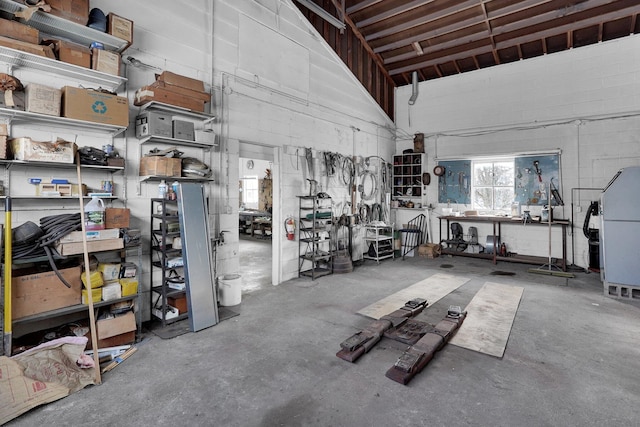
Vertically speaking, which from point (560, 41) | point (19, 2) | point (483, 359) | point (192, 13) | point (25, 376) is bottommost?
point (483, 359)

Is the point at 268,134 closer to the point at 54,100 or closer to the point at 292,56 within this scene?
the point at 292,56

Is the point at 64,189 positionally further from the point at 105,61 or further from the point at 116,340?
the point at 116,340

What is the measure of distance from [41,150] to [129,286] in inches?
54.0

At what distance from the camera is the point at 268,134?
530 centimetres

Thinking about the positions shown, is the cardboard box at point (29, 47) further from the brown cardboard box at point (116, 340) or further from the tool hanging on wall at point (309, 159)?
the tool hanging on wall at point (309, 159)

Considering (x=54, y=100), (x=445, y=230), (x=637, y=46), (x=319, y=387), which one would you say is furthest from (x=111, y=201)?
(x=637, y=46)

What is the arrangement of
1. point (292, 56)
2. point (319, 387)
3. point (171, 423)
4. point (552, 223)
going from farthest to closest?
point (552, 223)
point (292, 56)
point (319, 387)
point (171, 423)

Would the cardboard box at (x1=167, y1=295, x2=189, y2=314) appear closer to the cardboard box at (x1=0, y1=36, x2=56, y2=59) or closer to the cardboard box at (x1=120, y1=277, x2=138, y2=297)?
the cardboard box at (x1=120, y1=277, x2=138, y2=297)

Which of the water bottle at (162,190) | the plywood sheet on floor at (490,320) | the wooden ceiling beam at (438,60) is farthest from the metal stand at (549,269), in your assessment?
the water bottle at (162,190)

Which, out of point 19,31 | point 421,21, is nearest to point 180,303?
point 19,31

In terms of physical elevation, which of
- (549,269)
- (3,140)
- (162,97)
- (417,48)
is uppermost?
(417,48)

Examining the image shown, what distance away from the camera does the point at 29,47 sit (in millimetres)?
2684

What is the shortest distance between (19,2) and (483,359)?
4909mm

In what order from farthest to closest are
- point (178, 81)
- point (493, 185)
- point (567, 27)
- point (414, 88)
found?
point (414, 88) < point (493, 185) < point (567, 27) < point (178, 81)
